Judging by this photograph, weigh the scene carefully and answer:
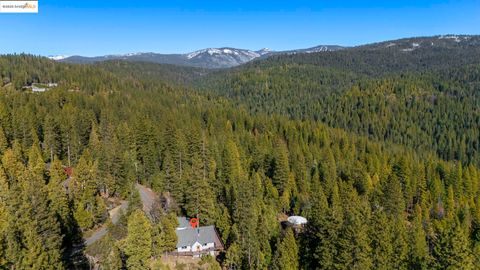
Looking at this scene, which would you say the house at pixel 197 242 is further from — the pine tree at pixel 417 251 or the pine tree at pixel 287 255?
the pine tree at pixel 417 251

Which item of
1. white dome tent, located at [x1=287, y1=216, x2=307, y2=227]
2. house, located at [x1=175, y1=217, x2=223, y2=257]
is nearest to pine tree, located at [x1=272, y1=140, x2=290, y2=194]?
white dome tent, located at [x1=287, y1=216, x2=307, y2=227]

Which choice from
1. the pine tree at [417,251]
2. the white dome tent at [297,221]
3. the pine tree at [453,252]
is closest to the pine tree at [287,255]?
the pine tree at [417,251]

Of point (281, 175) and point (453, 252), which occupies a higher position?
point (281, 175)

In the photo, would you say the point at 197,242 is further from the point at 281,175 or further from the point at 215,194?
the point at 281,175

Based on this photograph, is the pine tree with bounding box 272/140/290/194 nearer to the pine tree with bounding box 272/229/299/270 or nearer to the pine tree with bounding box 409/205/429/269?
the pine tree with bounding box 409/205/429/269

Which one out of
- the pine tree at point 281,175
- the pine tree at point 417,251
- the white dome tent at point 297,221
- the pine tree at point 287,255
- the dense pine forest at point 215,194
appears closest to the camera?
the dense pine forest at point 215,194

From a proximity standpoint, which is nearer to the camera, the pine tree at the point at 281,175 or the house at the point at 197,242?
the house at the point at 197,242

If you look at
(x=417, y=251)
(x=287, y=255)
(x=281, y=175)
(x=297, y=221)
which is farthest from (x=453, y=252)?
(x=281, y=175)

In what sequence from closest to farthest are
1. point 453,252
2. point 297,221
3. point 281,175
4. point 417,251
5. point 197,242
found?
point 453,252 → point 417,251 → point 197,242 → point 297,221 → point 281,175

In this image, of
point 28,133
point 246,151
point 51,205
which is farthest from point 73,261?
point 246,151

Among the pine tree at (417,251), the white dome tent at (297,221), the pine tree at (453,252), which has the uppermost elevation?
the pine tree at (453,252)
